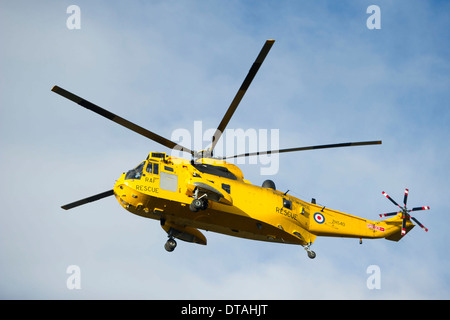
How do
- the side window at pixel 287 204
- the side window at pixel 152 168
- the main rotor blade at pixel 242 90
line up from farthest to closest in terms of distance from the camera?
the side window at pixel 287 204
the side window at pixel 152 168
the main rotor blade at pixel 242 90

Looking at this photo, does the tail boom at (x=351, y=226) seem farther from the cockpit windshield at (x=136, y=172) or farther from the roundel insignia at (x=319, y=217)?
the cockpit windshield at (x=136, y=172)

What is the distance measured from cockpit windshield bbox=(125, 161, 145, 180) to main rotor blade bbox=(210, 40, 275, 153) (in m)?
3.83

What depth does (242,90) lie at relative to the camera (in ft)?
95.9

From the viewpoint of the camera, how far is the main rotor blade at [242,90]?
2786 cm

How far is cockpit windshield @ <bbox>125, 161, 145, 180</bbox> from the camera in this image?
101 ft

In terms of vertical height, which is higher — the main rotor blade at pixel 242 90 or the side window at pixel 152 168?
the main rotor blade at pixel 242 90

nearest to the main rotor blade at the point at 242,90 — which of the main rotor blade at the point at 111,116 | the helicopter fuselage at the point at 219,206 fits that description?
the helicopter fuselage at the point at 219,206

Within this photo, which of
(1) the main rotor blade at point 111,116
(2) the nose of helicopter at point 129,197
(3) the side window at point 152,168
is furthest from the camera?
(3) the side window at point 152,168

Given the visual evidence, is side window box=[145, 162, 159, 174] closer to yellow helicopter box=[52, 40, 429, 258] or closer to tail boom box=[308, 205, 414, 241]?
yellow helicopter box=[52, 40, 429, 258]

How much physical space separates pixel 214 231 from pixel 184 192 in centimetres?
337
